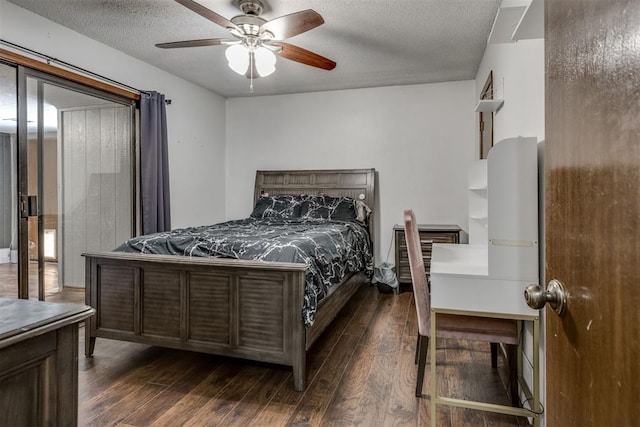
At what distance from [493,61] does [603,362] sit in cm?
311

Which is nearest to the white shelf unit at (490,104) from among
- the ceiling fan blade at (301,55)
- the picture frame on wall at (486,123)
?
the picture frame on wall at (486,123)

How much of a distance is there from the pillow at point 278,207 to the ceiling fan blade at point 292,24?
2208 mm

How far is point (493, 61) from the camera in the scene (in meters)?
3.16

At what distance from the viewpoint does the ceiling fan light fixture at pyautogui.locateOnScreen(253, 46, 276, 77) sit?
2797 millimetres

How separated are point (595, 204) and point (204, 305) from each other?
84.5 inches

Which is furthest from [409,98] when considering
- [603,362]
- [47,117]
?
[603,362]

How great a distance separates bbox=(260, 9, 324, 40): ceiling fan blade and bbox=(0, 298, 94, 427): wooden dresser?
2024mm

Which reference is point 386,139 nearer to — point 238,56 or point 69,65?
point 238,56

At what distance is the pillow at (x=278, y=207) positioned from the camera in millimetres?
4477

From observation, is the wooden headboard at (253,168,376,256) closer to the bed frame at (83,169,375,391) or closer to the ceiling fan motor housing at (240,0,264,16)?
the bed frame at (83,169,375,391)

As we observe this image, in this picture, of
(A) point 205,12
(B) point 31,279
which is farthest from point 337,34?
(B) point 31,279

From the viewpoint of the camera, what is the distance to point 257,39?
2.68 metres

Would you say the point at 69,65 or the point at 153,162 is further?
the point at 153,162

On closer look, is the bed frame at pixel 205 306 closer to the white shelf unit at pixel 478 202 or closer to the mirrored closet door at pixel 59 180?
the mirrored closet door at pixel 59 180
